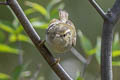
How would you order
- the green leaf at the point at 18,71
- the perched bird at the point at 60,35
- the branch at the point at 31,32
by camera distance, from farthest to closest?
the green leaf at the point at 18,71, the perched bird at the point at 60,35, the branch at the point at 31,32

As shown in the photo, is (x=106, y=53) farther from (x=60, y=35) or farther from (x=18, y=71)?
(x=18, y=71)

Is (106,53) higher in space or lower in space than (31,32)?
lower

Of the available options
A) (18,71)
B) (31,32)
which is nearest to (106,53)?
(31,32)

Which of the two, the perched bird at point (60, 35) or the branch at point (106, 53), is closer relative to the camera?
the branch at point (106, 53)

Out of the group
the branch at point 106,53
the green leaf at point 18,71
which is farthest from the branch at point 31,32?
the green leaf at point 18,71

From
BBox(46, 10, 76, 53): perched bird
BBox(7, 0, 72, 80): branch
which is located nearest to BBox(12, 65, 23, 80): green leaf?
BBox(46, 10, 76, 53): perched bird

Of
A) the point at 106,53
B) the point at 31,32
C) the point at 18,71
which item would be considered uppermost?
the point at 31,32

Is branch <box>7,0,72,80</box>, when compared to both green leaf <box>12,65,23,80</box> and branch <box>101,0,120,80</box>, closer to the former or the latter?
branch <box>101,0,120,80</box>

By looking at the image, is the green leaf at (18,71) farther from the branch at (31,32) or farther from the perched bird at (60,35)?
the branch at (31,32)
